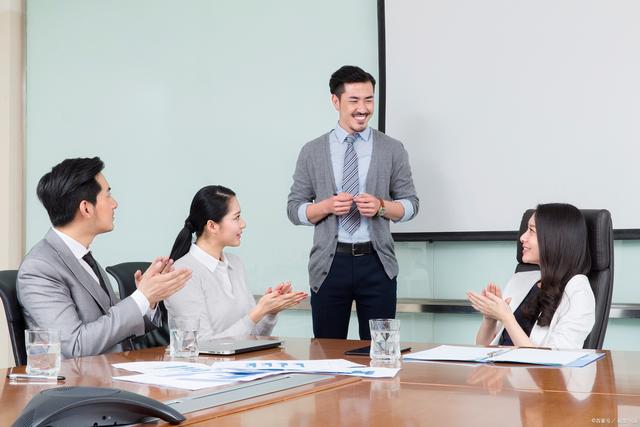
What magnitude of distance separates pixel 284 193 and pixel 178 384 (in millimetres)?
3015

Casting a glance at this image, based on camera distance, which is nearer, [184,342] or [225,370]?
[225,370]

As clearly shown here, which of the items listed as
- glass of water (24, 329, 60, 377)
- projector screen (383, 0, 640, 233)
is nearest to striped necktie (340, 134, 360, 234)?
projector screen (383, 0, 640, 233)

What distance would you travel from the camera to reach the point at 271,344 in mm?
2465

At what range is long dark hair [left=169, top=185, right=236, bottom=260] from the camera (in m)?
3.30

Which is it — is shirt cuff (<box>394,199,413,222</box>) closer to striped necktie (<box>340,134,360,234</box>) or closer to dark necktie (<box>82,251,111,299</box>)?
striped necktie (<box>340,134,360,234</box>)

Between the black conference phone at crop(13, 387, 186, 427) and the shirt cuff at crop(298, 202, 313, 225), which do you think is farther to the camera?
the shirt cuff at crop(298, 202, 313, 225)

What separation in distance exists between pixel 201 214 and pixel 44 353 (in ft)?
4.83

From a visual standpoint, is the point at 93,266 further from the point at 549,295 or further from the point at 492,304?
the point at 549,295

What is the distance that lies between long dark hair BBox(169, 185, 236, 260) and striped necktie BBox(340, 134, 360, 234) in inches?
23.1

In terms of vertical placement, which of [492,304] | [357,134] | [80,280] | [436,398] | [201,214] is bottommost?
[436,398]

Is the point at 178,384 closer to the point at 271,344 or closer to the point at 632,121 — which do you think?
the point at 271,344

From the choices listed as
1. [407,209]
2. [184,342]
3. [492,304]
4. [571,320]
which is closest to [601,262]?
[571,320]

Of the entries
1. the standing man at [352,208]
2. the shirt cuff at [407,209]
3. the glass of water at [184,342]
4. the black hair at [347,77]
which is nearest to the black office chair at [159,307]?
the glass of water at [184,342]

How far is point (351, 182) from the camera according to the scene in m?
3.81
